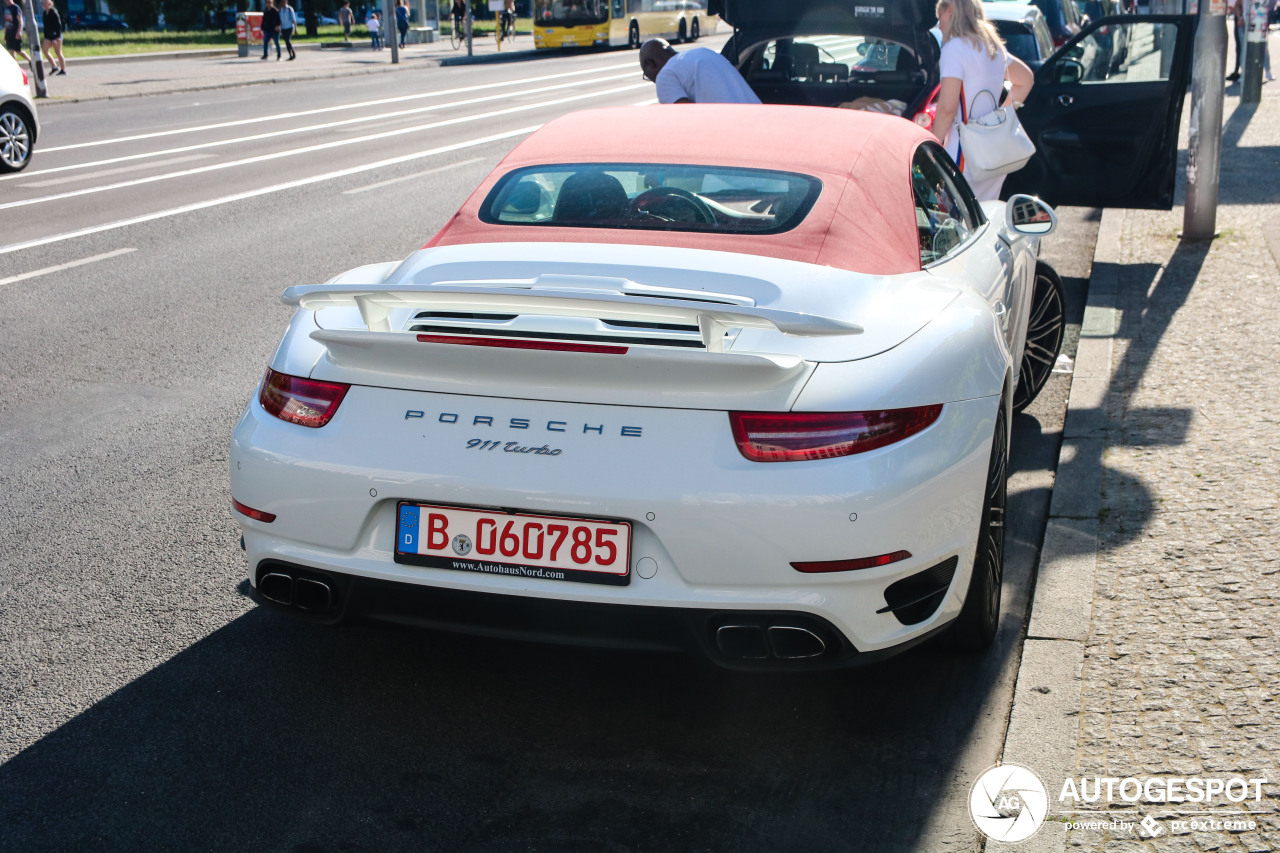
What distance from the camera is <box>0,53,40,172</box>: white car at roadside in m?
14.6

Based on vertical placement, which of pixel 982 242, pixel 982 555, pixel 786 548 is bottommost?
pixel 982 555

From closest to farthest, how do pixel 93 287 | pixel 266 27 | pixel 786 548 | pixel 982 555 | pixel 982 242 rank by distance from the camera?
pixel 786 548 → pixel 982 555 → pixel 982 242 → pixel 93 287 → pixel 266 27

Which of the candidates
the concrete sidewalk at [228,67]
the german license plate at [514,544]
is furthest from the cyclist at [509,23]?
the german license plate at [514,544]

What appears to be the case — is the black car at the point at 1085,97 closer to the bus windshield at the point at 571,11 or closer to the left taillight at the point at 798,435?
the left taillight at the point at 798,435

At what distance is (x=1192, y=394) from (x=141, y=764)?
4.69 meters

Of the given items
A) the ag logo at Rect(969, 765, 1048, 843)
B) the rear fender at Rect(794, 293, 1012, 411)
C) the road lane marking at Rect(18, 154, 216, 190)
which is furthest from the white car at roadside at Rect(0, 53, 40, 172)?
the ag logo at Rect(969, 765, 1048, 843)

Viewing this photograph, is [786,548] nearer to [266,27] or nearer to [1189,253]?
[1189,253]

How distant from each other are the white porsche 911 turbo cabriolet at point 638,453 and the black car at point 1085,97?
534cm

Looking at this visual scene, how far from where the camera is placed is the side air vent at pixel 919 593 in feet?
10.3

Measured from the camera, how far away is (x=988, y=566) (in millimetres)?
3598

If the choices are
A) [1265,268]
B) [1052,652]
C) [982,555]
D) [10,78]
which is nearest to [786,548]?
[982,555]

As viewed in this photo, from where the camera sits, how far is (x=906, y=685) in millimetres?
3625

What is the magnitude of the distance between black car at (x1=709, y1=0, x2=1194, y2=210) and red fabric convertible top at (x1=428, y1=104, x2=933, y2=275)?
13.5ft

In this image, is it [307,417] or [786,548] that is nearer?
[786,548]
